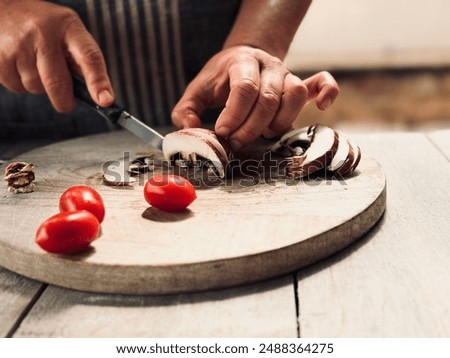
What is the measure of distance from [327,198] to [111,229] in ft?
1.52

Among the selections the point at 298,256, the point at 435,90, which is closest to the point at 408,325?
the point at 298,256

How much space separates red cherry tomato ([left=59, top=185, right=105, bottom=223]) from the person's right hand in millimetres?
413

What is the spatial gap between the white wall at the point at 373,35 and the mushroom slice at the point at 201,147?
8.50ft

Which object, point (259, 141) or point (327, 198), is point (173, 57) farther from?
point (327, 198)

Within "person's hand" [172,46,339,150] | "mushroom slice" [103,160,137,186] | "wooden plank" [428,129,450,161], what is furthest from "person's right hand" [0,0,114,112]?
"wooden plank" [428,129,450,161]

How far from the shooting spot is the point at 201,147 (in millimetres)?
1514

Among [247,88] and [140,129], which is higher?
[247,88]

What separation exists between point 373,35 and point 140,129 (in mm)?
2752

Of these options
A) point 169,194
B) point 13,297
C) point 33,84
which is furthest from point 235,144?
point 13,297

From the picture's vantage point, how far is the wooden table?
0.96 metres

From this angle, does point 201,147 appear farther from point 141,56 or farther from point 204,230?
point 141,56

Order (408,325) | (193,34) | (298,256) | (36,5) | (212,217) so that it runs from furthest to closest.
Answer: (193,34) < (36,5) < (212,217) < (298,256) < (408,325)

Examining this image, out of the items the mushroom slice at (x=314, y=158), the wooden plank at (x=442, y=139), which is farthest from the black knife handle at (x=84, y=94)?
the wooden plank at (x=442, y=139)

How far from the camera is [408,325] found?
Answer: 953mm
